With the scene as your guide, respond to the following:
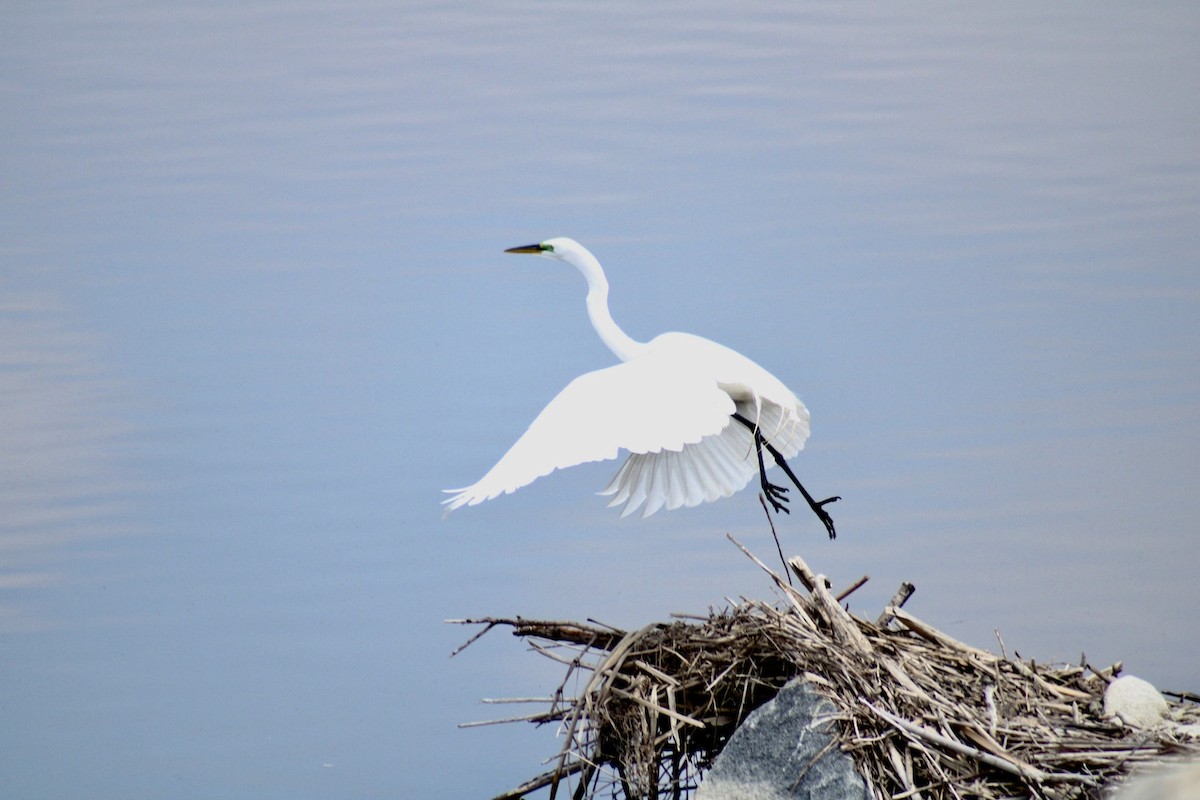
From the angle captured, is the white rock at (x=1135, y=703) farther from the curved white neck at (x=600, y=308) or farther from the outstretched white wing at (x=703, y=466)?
the curved white neck at (x=600, y=308)

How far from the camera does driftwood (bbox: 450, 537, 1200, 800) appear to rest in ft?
10.7

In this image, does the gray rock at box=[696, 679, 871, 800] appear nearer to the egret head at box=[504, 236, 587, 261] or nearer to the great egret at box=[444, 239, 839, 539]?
the great egret at box=[444, 239, 839, 539]

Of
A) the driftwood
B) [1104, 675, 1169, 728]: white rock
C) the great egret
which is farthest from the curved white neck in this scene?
[1104, 675, 1169, 728]: white rock

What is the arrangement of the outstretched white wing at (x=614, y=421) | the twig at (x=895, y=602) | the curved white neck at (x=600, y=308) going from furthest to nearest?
the curved white neck at (x=600, y=308) < the outstretched white wing at (x=614, y=421) < the twig at (x=895, y=602)

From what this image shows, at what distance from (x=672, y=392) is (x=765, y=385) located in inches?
16.8

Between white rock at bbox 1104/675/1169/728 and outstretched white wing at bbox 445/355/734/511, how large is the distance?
127 cm

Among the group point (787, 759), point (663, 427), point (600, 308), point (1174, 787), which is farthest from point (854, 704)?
point (600, 308)

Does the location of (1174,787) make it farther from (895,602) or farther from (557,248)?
(557,248)

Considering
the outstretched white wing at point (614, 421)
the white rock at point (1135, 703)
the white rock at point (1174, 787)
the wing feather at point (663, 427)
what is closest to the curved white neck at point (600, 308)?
the wing feather at point (663, 427)

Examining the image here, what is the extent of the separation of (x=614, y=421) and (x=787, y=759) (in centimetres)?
121

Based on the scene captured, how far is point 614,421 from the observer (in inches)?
170

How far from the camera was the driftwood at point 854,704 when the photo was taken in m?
3.27

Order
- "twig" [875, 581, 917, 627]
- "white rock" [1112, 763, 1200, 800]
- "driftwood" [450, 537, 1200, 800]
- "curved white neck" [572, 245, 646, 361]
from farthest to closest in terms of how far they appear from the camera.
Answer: "curved white neck" [572, 245, 646, 361]
"twig" [875, 581, 917, 627]
"driftwood" [450, 537, 1200, 800]
"white rock" [1112, 763, 1200, 800]

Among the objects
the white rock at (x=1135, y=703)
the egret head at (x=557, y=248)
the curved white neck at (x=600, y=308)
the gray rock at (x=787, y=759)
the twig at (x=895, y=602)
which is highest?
the egret head at (x=557, y=248)
